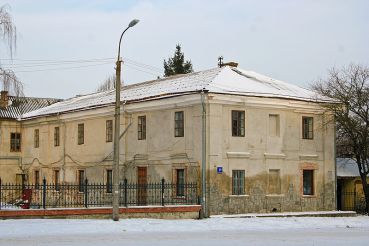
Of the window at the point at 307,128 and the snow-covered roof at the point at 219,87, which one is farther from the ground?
the snow-covered roof at the point at 219,87

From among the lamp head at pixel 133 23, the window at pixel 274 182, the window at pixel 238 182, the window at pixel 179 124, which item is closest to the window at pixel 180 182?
the window at pixel 179 124

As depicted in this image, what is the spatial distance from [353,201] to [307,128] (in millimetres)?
6979

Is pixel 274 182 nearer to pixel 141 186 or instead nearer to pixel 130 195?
pixel 141 186

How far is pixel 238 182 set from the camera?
103 feet

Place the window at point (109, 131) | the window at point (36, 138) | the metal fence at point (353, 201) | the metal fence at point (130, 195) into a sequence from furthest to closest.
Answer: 1. the window at point (36, 138)
2. the metal fence at point (353, 201)
3. the window at point (109, 131)
4. the metal fence at point (130, 195)

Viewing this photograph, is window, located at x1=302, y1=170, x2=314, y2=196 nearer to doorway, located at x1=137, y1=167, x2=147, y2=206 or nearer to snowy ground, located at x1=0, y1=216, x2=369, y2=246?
snowy ground, located at x1=0, y1=216, x2=369, y2=246

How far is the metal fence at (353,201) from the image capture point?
3839 cm

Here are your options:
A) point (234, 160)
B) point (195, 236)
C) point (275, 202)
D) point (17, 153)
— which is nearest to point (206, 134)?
point (234, 160)

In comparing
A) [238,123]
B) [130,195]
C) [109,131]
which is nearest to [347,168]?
[238,123]

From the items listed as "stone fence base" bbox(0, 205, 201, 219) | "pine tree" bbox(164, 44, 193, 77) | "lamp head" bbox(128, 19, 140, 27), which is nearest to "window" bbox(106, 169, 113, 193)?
"stone fence base" bbox(0, 205, 201, 219)

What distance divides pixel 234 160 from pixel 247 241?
1273 centimetres

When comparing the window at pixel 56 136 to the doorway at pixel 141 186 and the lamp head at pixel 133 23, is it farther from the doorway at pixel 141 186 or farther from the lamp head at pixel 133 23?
the lamp head at pixel 133 23

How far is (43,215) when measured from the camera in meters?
25.7

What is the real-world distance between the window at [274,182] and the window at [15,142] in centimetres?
2346
